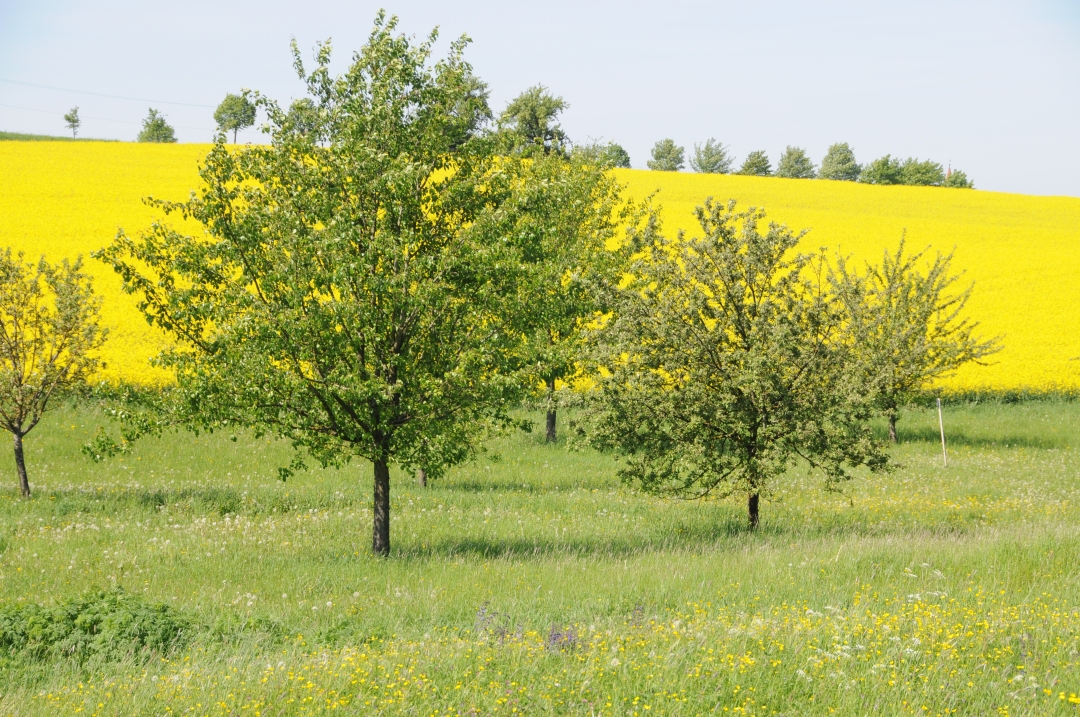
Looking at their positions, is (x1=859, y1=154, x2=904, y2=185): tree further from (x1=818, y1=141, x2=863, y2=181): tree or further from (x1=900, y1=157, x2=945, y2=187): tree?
(x1=818, y1=141, x2=863, y2=181): tree

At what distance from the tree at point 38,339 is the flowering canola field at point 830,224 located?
521 centimetres

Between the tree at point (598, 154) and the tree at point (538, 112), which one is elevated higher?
the tree at point (538, 112)

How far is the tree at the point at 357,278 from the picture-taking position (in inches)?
499

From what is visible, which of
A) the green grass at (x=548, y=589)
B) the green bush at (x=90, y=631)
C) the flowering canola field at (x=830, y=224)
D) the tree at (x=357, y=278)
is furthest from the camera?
the flowering canola field at (x=830, y=224)

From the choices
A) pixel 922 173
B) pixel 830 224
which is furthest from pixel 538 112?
pixel 922 173

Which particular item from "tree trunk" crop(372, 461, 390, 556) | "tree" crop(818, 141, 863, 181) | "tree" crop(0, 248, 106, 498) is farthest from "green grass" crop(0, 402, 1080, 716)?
"tree" crop(818, 141, 863, 181)

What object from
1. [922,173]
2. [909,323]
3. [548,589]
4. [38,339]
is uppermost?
[922,173]

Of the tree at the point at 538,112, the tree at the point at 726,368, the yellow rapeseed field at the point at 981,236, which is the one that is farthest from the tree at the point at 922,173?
the tree at the point at 726,368

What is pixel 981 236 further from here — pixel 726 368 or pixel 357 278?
pixel 357 278

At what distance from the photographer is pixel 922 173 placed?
315 ft

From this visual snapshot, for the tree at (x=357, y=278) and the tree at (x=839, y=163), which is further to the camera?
the tree at (x=839, y=163)

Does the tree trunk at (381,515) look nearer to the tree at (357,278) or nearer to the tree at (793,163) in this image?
the tree at (357,278)

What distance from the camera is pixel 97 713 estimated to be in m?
6.14

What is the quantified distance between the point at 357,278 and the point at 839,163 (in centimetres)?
12031
